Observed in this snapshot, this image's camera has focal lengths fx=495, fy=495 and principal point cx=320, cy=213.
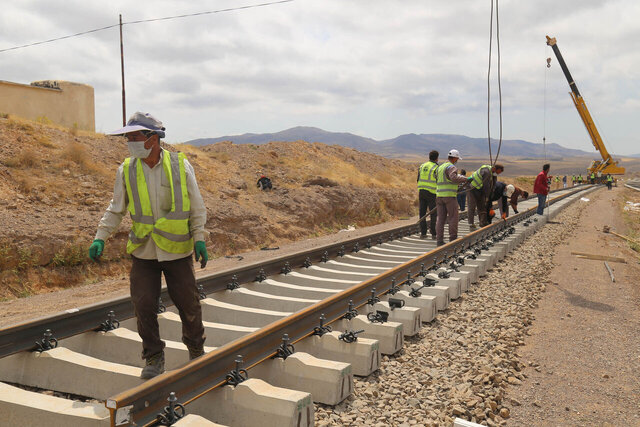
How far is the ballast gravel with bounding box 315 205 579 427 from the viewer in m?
3.44

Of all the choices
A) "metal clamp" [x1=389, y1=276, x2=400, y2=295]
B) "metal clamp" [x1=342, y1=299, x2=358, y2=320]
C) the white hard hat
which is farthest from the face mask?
the white hard hat

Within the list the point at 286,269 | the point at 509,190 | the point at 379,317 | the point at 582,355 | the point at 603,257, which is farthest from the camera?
the point at 509,190

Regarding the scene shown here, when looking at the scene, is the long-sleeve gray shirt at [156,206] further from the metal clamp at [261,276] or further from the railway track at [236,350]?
the metal clamp at [261,276]

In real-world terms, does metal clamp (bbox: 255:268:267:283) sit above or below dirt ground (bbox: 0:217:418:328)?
above

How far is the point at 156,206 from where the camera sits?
343 centimetres

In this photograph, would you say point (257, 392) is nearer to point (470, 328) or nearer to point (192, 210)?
point (192, 210)

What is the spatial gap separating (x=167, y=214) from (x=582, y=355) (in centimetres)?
423

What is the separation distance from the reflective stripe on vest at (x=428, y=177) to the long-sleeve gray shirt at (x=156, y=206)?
7.83 meters

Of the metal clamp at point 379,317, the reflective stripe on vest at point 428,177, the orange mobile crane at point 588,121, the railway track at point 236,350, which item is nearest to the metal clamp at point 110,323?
the railway track at point 236,350

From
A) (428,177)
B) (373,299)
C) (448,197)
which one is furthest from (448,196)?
(373,299)

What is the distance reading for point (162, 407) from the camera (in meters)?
2.92

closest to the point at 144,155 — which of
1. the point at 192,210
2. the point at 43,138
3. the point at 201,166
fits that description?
the point at 192,210

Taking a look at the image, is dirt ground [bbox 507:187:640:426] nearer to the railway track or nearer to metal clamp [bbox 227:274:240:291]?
the railway track

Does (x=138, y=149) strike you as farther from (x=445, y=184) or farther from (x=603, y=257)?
(x=603, y=257)
